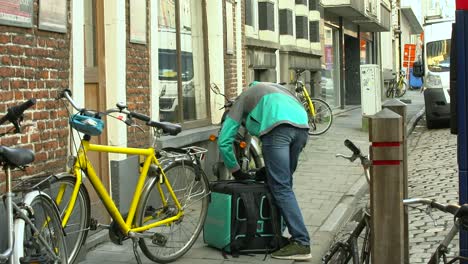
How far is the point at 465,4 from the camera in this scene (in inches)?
164

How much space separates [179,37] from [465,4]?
5091 mm

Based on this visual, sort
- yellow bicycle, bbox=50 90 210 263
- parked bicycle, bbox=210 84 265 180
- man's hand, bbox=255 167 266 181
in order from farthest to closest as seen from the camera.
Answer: parked bicycle, bbox=210 84 265 180 < man's hand, bbox=255 167 266 181 < yellow bicycle, bbox=50 90 210 263

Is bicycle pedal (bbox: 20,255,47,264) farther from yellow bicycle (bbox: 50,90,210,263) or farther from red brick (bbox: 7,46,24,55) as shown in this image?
red brick (bbox: 7,46,24,55)

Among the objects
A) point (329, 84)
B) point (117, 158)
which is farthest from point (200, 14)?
point (329, 84)

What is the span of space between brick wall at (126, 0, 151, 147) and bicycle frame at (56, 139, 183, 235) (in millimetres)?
1504

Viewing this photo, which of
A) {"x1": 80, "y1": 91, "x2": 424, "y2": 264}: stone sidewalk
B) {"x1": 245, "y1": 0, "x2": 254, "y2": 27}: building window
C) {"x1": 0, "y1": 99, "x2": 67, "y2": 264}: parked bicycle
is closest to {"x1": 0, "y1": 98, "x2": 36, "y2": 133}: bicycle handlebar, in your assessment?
{"x1": 0, "y1": 99, "x2": 67, "y2": 264}: parked bicycle

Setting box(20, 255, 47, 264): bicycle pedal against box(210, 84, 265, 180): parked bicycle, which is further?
box(210, 84, 265, 180): parked bicycle

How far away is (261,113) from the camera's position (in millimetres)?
5480

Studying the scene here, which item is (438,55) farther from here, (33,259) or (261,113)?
(33,259)

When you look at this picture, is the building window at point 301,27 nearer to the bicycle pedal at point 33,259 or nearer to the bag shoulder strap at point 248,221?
the bag shoulder strap at point 248,221

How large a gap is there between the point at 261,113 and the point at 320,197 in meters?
3.22

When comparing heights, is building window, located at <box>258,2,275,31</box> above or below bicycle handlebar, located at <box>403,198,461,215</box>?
above

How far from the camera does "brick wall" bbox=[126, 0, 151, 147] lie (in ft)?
22.0

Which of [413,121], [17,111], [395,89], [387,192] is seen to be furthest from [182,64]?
[395,89]
